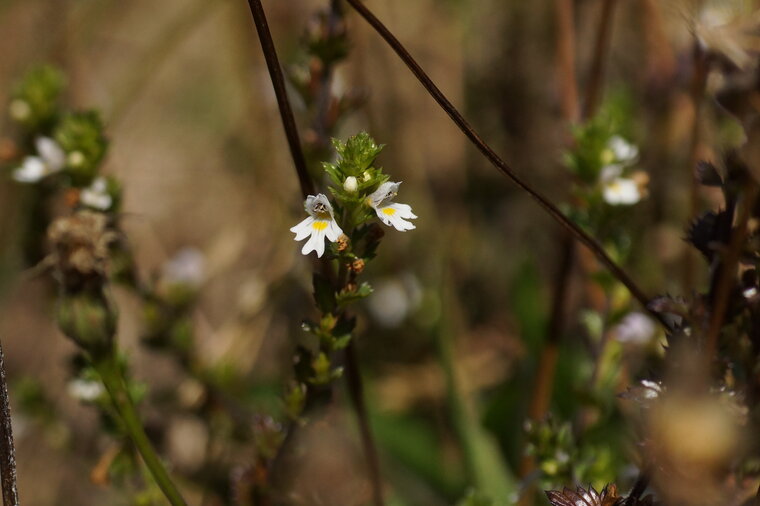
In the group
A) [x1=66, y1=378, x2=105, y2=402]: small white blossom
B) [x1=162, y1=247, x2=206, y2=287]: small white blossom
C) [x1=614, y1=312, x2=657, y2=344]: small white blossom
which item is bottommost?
[x1=66, y1=378, x2=105, y2=402]: small white blossom

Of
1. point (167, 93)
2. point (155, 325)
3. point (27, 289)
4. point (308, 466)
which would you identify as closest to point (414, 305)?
point (308, 466)

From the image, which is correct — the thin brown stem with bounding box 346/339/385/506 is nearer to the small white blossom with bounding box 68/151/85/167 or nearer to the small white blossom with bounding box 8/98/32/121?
the small white blossom with bounding box 68/151/85/167

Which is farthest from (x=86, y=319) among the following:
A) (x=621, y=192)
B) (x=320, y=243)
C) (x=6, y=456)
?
(x=621, y=192)

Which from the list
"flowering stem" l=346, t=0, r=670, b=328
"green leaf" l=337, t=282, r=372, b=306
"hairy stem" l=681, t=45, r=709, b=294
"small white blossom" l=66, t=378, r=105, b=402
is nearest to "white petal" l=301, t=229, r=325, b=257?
"green leaf" l=337, t=282, r=372, b=306

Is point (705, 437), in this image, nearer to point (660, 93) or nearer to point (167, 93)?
point (660, 93)

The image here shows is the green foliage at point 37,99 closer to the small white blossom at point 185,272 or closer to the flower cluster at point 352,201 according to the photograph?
the small white blossom at point 185,272

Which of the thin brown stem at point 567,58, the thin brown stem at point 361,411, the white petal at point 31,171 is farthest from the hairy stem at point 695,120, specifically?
the white petal at point 31,171
